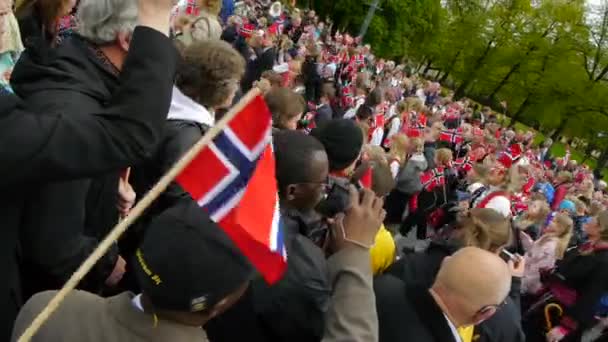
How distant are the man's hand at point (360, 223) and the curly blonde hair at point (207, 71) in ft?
3.62

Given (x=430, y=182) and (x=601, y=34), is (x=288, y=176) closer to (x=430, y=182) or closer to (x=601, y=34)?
(x=430, y=182)

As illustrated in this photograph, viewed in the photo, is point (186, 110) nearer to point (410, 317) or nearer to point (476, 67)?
point (410, 317)

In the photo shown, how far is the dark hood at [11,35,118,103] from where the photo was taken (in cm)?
187

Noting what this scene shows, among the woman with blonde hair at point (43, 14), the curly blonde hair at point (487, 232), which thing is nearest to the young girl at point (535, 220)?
the curly blonde hair at point (487, 232)

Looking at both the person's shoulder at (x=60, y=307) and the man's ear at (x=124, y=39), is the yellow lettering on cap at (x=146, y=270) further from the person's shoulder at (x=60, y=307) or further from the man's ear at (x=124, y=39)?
the man's ear at (x=124, y=39)

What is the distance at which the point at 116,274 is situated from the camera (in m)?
2.54

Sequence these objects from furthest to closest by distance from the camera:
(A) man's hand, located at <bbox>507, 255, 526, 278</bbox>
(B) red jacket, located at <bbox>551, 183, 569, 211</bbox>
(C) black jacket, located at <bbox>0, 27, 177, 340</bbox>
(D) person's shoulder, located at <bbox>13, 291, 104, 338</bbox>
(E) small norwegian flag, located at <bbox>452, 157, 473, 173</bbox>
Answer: (B) red jacket, located at <bbox>551, 183, 569, 211</bbox>
(E) small norwegian flag, located at <bbox>452, 157, 473, 173</bbox>
(A) man's hand, located at <bbox>507, 255, 526, 278</bbox>
(D) person's shoulder, located at <bbox>13, 291, 104, 338</bbox>
(C) black jacket, located at <bbox>0, 27, 177, 340</bbox>

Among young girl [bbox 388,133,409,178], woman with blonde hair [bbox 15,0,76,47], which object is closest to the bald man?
woman with blonde hair [bbox 15,0,76,47]

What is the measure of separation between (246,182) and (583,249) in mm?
4571

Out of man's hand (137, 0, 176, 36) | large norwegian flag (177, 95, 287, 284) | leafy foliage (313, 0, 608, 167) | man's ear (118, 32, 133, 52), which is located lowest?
leafy foliage (313, 0, 608, 167)

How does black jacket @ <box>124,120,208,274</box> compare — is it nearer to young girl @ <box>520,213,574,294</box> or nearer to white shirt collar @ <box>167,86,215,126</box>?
white shirt collar @ <box>167,86,215,126</box>

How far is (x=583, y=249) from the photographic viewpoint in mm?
5266

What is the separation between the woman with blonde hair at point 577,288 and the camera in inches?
192

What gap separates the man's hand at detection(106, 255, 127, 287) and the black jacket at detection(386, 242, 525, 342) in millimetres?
1428
